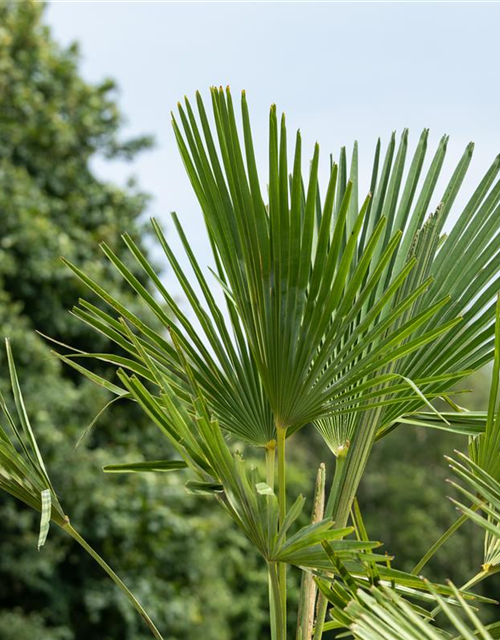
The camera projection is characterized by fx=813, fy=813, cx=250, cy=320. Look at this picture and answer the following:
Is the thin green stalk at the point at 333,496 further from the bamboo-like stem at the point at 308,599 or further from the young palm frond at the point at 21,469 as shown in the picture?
the young palm frond at the point at 21,469

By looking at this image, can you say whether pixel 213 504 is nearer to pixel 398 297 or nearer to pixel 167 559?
pixel 167 559

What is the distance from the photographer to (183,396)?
3.42ft

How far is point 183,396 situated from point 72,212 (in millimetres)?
6105

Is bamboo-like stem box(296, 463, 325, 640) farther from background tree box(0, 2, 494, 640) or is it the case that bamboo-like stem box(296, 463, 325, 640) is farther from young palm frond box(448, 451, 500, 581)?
background tree box(0, 2, 494, 640)

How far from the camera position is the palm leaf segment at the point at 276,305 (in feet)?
Answer: 3.04

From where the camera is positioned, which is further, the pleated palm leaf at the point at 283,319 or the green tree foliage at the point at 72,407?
the green tree foliage at the point at 72,407

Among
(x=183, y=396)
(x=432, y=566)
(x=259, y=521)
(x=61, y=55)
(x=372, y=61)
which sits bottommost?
(x=432, y=566)

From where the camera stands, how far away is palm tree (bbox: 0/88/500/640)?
33.6 inches

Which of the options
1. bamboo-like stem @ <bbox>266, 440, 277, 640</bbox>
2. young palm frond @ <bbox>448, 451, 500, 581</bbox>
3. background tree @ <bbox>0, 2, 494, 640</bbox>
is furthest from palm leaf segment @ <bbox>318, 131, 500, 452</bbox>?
background tree @ <bbox>0, 2, 494, 640</bbox>

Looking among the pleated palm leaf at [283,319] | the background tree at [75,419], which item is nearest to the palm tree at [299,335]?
the pleated palm leaf at [283,319]

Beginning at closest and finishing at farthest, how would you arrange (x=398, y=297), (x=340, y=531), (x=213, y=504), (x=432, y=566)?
(x=340, y=531), (x=398, y=297), (x=213, y=504), (x=432, y=566)

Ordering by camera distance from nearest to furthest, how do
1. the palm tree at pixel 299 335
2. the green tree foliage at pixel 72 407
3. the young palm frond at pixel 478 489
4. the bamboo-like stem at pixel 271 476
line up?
the young palm frond at pixel 478 489 < the palm tree at pixel 299 335 < the bamboo-like stem at pixel 271 476 < the green tree foliage at pixel 72 407

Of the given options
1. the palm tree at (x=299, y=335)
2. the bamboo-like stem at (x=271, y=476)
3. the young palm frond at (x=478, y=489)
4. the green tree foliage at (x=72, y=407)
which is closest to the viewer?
the young palm frond at (x=478, y=489)

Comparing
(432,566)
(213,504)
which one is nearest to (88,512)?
(213,504)
